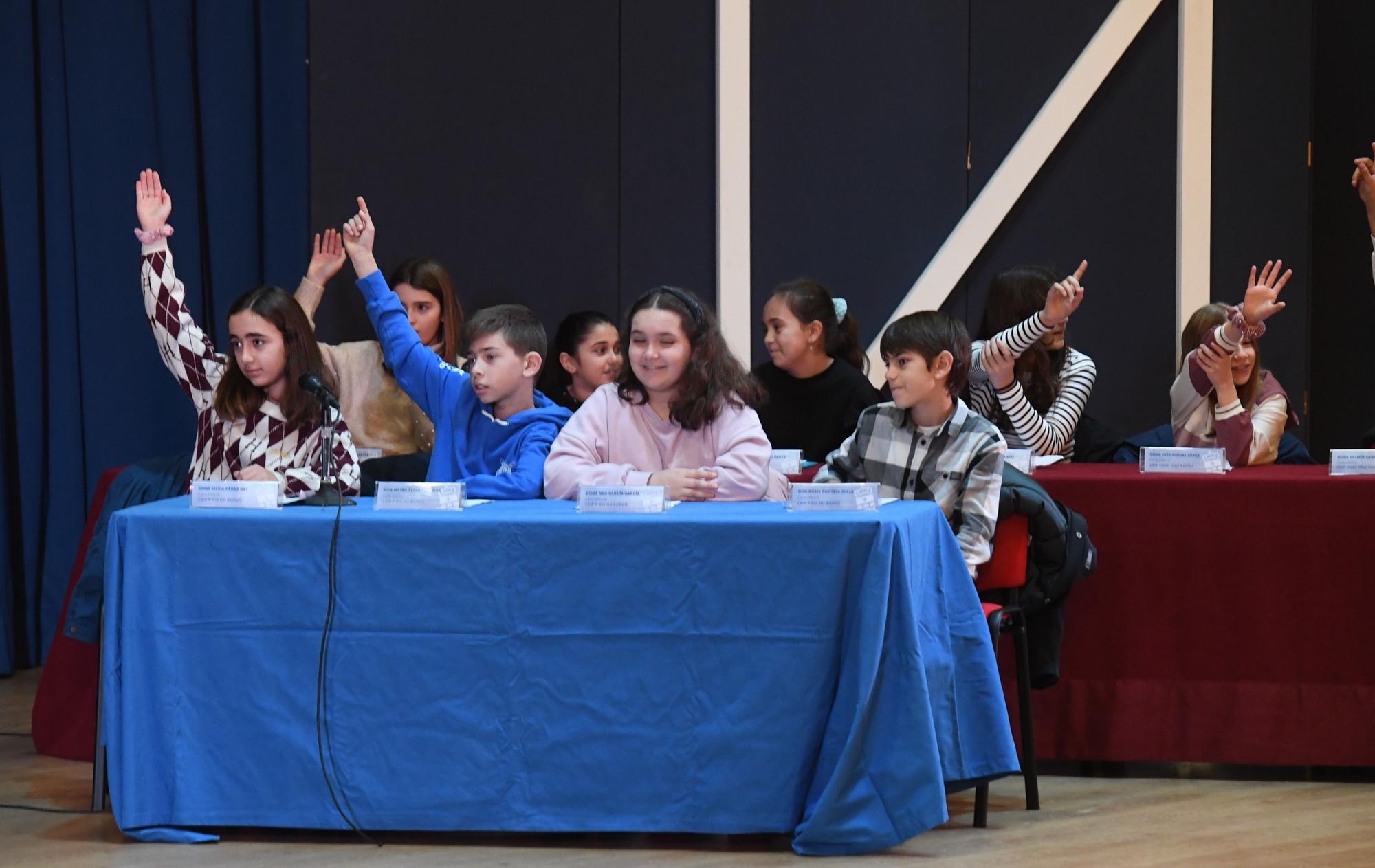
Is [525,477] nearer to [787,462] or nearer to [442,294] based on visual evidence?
[787,462]

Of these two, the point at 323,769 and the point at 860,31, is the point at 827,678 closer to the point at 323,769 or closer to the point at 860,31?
the point at 323,769

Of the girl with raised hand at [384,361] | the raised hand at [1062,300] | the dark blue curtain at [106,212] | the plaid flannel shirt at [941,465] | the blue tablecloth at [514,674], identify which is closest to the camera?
the blue tablecloth at [514,674]

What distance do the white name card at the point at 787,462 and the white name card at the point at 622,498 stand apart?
118cm

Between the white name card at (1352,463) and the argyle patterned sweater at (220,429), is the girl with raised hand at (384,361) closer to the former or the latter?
the argyle patterned sweater at (220,429)

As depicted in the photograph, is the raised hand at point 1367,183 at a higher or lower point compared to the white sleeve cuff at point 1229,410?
higher

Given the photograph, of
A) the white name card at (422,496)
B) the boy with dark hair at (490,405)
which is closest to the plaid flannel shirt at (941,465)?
the boy with dark hair at (490,405)

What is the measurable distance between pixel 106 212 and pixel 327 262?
926mm

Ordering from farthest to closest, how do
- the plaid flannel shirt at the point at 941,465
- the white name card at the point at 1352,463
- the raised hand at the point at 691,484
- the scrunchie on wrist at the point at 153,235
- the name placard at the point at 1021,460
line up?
the scrunchie on wrist at the point at 153,235
the name placard at the point at 1021,460
the white name card at the point at 1352,463
the plaid flannel shirt at the point at 941,465
the raised hand at the point at 691,484

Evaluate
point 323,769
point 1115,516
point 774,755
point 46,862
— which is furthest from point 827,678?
point 46,862

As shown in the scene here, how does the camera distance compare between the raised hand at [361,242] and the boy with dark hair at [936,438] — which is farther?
the raised hand at [361,242]

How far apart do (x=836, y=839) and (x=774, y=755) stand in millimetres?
200

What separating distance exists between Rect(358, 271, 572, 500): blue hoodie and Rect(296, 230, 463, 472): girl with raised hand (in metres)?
0.61

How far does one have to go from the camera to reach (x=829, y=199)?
569 cm

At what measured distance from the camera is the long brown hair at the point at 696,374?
137 inches
